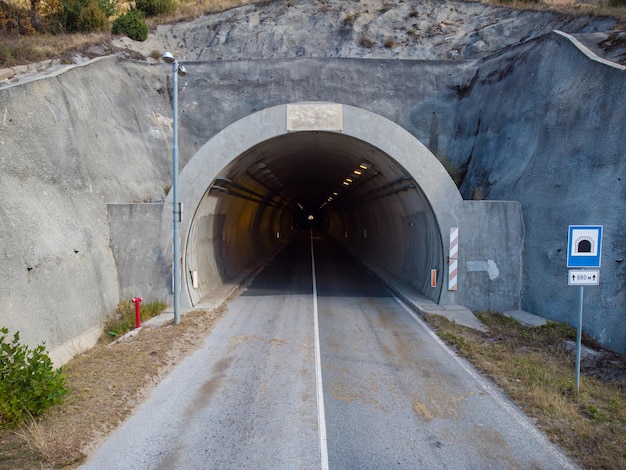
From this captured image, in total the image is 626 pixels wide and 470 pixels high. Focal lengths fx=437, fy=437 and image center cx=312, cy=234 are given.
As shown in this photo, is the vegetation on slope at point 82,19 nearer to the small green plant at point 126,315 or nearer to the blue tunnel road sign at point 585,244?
the small green plant at point 126,315

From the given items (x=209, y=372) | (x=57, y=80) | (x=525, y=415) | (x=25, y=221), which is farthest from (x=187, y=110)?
(x=525, y=415)

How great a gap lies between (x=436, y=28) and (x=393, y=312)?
969 inches

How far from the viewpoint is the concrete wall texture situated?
10312 millimetres

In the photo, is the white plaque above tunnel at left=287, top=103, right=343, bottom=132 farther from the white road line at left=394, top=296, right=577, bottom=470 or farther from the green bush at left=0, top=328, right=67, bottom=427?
the green bush at left=0, top=328, right=67, bottom=427

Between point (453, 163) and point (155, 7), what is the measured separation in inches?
1087

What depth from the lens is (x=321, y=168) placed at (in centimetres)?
2436

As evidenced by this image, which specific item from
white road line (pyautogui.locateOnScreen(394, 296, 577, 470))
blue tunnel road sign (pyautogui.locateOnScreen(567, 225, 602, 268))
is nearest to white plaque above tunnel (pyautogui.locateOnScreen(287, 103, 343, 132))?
white road line (pyautogui.locateOnScreen(394, 296, 577, 470))

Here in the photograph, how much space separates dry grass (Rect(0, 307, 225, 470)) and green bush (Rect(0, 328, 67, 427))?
17 centimetres

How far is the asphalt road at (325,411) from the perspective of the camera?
549cm

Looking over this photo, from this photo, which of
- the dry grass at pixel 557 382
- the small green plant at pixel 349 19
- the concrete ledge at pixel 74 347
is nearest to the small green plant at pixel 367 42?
the small green plant at pixel 349 19

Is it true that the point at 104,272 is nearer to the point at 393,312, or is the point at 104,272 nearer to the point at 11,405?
the point at 11,405

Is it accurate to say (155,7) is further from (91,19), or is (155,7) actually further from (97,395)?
(97,395)

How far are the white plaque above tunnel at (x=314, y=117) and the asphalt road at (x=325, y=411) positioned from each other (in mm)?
6188

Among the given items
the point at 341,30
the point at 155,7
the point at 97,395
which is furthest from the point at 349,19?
the point at 97,395
